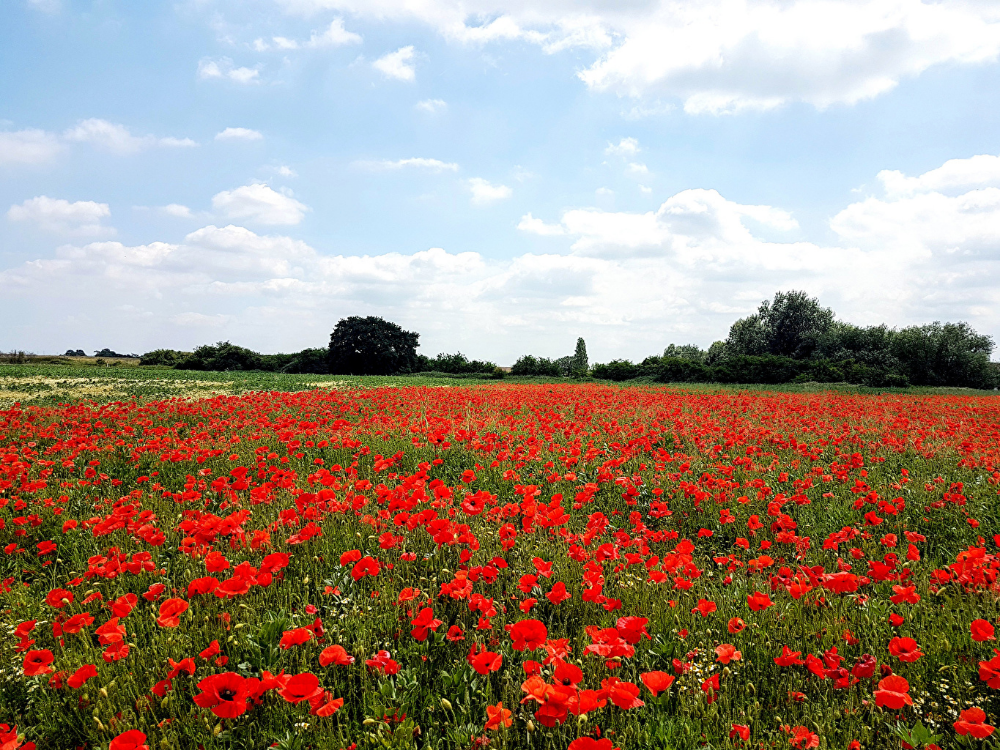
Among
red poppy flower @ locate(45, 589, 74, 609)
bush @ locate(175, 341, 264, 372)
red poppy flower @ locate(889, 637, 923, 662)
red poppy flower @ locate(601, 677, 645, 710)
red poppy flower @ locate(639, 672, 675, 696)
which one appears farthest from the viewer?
bush @ locate(175, 341, 264, 372)

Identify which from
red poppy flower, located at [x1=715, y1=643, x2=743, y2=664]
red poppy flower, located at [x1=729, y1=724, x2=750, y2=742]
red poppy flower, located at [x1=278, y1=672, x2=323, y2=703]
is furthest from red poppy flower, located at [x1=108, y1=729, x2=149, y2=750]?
red poppy flower, located at [x1=715, y1=643, x2=743, y2=664]

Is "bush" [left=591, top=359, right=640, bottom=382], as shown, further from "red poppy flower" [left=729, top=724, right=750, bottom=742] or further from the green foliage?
"red poppy flower" [left=729, top=724, right=750, bottom=742]

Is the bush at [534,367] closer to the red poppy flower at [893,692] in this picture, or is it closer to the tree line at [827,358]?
the tree line at [827,358]

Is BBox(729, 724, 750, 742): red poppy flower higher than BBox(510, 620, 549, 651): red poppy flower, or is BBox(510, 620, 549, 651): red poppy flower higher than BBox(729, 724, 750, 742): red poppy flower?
BBox(510, 620, 549, 651): red poppy flower

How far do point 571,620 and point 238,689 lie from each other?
2.18 m

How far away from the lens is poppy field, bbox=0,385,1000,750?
8.12 feet

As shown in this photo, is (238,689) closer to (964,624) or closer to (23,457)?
(964,624)

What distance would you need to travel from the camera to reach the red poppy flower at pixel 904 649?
2.58 m

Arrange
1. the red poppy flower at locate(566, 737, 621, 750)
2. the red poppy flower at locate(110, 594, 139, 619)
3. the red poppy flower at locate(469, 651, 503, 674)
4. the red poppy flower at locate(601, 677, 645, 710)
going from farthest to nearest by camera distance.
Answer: the red poppy flower at locate(110, 594, 139, 619), the red poppy flower at locate(469, 651, 503, 674), the red poppy flower at locate(601, 677, 645, 710), the red poppy flower at locate(566, 737, 621, 750)

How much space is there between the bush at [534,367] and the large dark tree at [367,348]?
46.7ft

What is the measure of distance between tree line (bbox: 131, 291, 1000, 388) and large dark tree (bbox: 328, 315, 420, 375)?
0.13m

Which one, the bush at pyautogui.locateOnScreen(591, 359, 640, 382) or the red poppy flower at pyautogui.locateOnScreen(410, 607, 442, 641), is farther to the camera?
the bush at pyautogui.locateOnScreen(591, 359, 640, 382)

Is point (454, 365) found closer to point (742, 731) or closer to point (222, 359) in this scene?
point (222, 359)

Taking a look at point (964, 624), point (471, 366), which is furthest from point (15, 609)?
point (471, 366)
